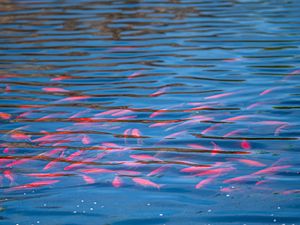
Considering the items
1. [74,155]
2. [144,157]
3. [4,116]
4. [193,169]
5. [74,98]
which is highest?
[74,98]

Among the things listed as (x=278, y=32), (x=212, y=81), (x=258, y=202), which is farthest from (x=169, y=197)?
(x=278, y=32)

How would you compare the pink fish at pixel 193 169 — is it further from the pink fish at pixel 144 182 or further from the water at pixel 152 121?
the pink fish at pixel 144 182

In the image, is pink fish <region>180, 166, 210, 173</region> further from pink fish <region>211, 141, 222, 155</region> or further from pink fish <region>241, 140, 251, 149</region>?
pink fish <region>241, 140, 251, 149</region>

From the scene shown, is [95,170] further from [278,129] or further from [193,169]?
[278,129]

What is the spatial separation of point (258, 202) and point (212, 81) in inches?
167

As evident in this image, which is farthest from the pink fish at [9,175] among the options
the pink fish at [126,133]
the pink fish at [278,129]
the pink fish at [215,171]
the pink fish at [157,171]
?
the pink fish at [278,129]

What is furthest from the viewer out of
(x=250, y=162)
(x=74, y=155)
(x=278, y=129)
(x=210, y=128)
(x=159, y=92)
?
(x=159, y=92)

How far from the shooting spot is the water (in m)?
5.75

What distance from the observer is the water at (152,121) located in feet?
18.9

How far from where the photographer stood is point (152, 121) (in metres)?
7.98

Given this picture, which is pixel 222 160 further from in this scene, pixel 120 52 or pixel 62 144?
pixel 120 52

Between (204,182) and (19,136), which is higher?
(19,136)

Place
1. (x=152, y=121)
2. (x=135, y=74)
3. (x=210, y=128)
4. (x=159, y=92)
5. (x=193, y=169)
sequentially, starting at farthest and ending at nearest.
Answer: (x=135, y=74), (x=159, y=92), (x=152, y=121), (x=210, y=128), (x=193, y=169)

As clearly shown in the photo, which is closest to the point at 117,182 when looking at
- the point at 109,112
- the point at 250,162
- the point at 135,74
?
the point at 250,162
